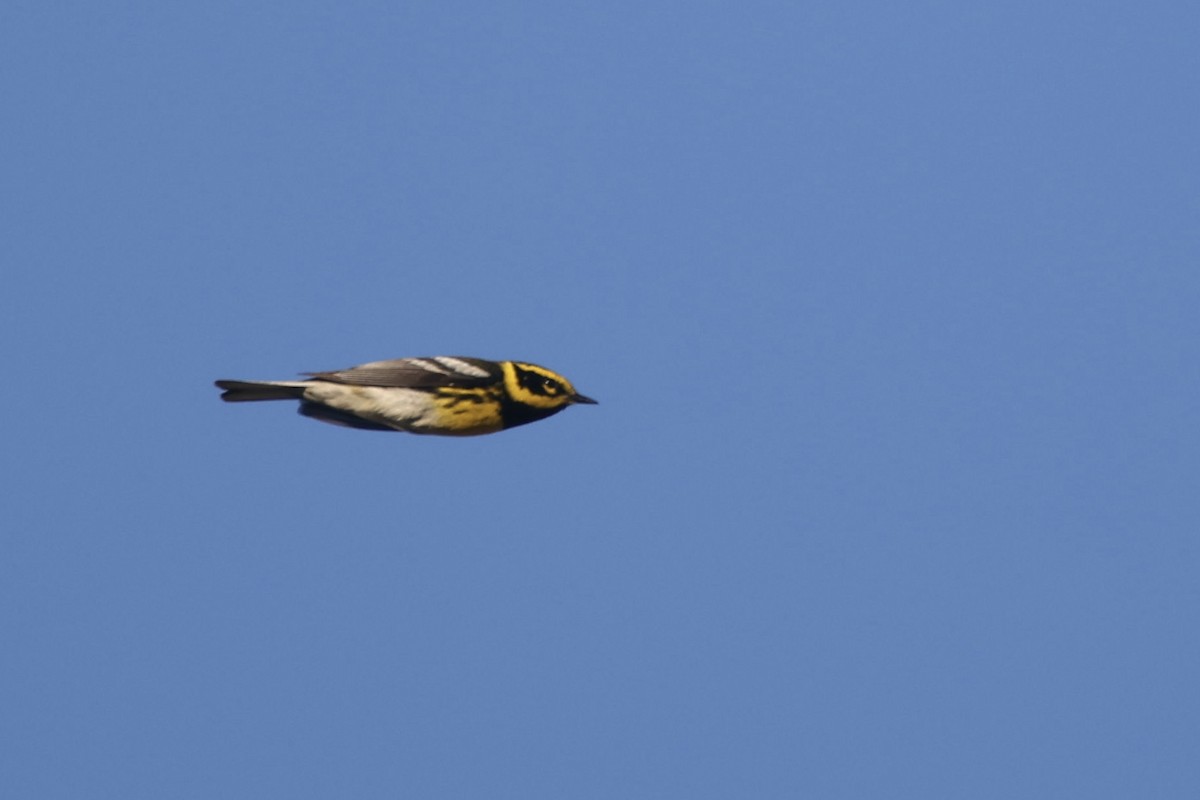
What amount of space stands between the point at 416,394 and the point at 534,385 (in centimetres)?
71

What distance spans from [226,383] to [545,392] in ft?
5.93

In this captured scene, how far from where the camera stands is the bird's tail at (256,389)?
10.0 meters

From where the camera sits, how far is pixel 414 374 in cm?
1009

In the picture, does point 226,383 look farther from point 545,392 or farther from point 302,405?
point 545,392

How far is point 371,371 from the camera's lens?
397 inches

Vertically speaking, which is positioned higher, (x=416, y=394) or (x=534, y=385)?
(x=534, y=385)

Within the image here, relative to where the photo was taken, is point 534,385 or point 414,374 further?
point 534,385

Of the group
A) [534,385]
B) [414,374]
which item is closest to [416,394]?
[414,374]

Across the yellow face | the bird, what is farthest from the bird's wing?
the yellow face

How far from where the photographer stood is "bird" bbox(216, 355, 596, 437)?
10055 mm

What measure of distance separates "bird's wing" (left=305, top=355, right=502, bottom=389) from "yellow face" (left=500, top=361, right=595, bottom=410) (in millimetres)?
101

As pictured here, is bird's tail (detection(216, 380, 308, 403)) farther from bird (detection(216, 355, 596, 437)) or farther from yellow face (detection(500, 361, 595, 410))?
yellow face (detection(500, 361, 595, 410))

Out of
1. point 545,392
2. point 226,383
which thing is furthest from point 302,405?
point 545,392

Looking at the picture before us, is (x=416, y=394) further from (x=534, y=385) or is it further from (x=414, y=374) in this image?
(x=534, y=385)
